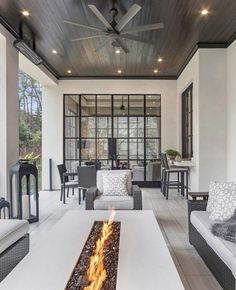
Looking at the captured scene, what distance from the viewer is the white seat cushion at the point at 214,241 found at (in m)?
2.24

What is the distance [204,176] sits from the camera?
248 inches

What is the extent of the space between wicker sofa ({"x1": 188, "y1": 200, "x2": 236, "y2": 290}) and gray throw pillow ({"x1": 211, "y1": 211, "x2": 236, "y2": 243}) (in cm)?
4

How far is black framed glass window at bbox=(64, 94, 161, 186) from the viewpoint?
30.6 ft

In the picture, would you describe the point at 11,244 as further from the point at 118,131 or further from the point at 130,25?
the point at 118,131

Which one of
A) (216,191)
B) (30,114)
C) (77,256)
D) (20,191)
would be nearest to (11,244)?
(77,256)

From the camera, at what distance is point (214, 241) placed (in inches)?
103

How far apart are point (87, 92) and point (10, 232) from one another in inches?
274

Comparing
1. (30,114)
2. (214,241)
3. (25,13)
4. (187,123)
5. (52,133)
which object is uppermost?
(25,13)

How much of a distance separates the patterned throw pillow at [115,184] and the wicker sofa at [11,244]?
205cm

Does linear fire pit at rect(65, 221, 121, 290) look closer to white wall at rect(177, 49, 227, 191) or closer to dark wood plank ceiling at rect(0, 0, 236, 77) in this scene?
dark wood plank ceiling at rect(0, 0, 236, 77)

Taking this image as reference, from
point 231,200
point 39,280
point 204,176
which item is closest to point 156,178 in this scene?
point 204,176

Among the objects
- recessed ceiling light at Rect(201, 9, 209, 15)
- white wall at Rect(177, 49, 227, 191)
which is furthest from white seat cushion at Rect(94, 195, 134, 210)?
recessed ceiling light at Rect(201, 9, 209, 15)

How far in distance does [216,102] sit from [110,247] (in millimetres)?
4845

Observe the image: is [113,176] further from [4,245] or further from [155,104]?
[155,104]
